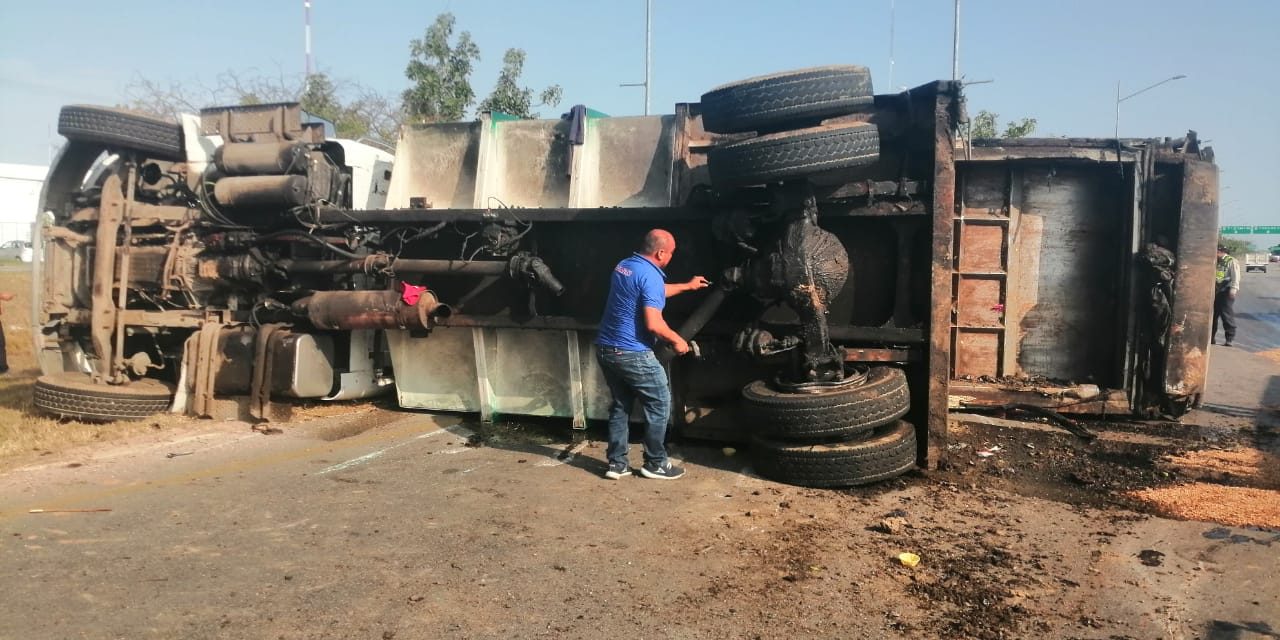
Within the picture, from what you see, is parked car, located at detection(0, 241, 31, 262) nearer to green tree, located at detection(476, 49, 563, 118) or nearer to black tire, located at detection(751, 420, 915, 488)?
green tree, located at detection(476, 49, 563, 118)

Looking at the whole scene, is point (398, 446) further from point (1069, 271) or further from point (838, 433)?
point (1069, 271)

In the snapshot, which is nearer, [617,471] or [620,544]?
[620,544]

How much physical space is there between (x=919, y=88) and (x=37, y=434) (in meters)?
7.14

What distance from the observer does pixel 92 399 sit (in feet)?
21.6

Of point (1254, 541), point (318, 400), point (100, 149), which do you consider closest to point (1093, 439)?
point (1254, 541)

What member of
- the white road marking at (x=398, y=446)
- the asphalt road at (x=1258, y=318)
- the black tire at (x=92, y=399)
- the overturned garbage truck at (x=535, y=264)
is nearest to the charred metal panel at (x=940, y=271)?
the overturned garbage truck at (x=535, y=264)

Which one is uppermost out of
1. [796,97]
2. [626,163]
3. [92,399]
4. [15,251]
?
[796,97]

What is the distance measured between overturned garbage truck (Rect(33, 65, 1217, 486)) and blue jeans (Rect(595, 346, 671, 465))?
2.08 feet

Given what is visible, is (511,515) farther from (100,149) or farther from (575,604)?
A: (100,149)

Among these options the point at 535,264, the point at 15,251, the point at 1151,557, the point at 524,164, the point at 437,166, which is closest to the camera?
the point at 1151,557

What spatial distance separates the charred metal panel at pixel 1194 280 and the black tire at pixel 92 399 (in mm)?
8626

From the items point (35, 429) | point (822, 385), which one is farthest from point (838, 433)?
point (35, 429)

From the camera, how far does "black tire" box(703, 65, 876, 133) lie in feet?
16.5

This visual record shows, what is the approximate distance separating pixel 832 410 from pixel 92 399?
5.99m
